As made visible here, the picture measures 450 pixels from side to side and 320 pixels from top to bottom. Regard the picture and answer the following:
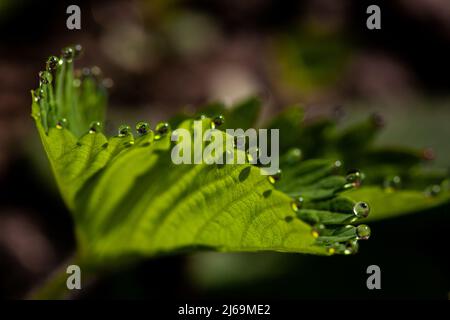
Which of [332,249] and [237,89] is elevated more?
[237,89]

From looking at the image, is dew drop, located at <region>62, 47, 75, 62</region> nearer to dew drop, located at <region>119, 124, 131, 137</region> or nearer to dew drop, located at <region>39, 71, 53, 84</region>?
dew drop, located at <region>39, 71, 53, 84</region>

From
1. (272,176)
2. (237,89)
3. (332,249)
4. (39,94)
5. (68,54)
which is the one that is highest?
(237,89)

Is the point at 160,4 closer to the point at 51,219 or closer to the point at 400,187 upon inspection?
the point at 51,219

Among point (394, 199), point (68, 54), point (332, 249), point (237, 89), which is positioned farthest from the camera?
point (237, 89)

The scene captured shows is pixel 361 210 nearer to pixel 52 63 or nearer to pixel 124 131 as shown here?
pixel 124 131

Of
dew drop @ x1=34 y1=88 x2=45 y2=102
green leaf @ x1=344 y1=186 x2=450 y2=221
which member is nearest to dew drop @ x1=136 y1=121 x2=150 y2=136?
dew drop @ x1=34 y1=88 x2=45 y2=102

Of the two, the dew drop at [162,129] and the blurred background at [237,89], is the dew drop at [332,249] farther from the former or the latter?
the blurred background at [237,89]

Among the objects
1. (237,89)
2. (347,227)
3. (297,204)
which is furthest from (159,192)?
(237,89)
